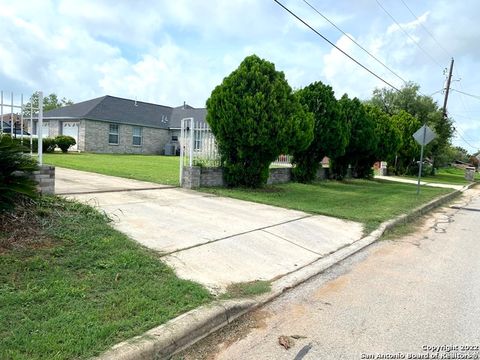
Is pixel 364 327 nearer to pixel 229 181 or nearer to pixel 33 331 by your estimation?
pixel 33 331

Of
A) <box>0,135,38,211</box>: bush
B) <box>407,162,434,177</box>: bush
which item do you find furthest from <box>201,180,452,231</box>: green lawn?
<box>407,162,434,177</box>: bush

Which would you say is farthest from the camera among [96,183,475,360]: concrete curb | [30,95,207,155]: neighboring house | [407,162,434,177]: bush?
[407,162,434,177]: bush

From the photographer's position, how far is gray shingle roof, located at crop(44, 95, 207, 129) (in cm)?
3050

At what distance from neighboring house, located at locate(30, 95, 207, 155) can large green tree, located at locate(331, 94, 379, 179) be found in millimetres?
18019

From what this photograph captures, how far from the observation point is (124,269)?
15.4 feet

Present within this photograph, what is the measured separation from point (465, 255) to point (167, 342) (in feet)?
19.9

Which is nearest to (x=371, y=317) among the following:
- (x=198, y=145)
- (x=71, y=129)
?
(x=198, y=145)

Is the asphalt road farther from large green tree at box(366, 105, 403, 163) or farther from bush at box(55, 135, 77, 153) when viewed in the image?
bush at box(55, 135, 77, 153)

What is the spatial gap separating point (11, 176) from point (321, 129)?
12719 millimetres

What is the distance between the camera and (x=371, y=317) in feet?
14.0

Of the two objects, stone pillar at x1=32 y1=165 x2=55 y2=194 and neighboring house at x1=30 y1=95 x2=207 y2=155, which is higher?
neighboring house at x1=30 y1=95 x2=207 y2=155

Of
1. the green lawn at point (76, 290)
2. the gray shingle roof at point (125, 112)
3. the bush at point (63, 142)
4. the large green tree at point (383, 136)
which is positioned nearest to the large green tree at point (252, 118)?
the green lawn at point (76, 290)

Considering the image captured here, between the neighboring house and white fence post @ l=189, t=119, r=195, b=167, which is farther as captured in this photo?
the neighboring house

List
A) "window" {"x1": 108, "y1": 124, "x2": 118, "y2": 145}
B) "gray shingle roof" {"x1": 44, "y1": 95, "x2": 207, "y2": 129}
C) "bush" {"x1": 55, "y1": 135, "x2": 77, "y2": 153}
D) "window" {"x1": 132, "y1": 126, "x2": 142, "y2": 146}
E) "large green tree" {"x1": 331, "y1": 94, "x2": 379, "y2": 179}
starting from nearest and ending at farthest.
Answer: "large green tree" {"x1": 331, "y1": 94, "x2": 379, "y2": 179}, "bush" {"x1": 55, "y1": 135, "x2": 77, "y2": 153}, "gray shingle roof" {"x1": 44, "y1": 95, "x2": 207, "y2": 129}, "window" {"x1": 108, "y1": 124, "x2": 118, "y2": 145}, "window" {"x1": 132, "y1": 126, "x2": 142, "y2": 146}
